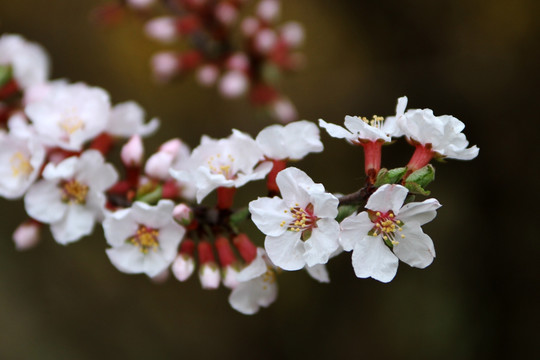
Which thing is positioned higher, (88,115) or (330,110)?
(88,115)

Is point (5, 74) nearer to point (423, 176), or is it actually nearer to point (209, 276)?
point (209, 276)

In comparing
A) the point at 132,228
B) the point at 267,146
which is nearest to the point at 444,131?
the point at 267,146

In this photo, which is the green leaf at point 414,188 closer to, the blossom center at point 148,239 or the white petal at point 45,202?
the blossom center at point 148,239

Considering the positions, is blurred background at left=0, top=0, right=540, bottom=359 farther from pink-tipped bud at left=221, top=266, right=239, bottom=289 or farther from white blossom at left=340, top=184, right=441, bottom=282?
white blossom at left=340, top=184, right=441, bottom=282

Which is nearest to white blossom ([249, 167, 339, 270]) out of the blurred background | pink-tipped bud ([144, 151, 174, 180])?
pink-tipped bud ([144, 151, 174, 180])

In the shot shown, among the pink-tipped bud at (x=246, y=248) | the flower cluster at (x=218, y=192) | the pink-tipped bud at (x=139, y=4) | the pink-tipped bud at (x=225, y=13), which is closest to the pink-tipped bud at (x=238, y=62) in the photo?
the pink-tipped bud at (x=225, y=13)

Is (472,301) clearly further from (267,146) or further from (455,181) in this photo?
(267,146)
